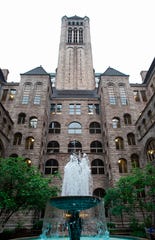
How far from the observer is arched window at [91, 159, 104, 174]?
95.2 ft

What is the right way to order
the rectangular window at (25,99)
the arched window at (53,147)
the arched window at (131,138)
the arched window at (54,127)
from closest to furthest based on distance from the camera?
the arched window at (131,138) < the arched window at (53,147) < the rectangular window at (25,99) < the arched window at (54,127)

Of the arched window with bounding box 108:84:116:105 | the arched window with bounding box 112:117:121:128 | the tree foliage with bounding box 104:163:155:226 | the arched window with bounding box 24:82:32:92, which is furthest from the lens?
the arched window with bounding box 24:82:32:92

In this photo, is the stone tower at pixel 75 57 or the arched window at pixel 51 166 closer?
the arched window at pixel 51 166

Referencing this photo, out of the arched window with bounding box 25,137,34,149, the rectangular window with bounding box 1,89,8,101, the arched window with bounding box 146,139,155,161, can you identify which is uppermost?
the rectangular window with bounding box 1,89,8,101

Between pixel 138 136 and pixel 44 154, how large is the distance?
49.5 ft

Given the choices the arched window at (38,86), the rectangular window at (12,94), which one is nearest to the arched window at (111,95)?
the arched window at (38,86)

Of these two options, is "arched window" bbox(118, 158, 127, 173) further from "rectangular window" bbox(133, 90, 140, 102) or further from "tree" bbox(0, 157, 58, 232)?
"rectangular window" bbox(133, 90, 140, 102)

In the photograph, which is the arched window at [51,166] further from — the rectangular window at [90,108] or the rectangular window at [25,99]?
the rectangular window at [90,108]

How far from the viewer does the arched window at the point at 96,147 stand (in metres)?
31.4

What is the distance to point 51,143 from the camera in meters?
31.9

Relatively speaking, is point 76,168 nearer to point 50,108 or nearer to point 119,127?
point 119,127

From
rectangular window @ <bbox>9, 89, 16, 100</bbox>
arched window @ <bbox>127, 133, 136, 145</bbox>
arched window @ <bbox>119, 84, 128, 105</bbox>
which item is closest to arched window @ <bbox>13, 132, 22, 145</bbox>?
rectangular window @ <bbox>9, 89, 16, 100</bbox>

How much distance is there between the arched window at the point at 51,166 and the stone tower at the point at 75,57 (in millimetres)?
25163

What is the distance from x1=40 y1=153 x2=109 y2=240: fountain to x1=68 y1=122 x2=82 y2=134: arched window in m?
9.14
